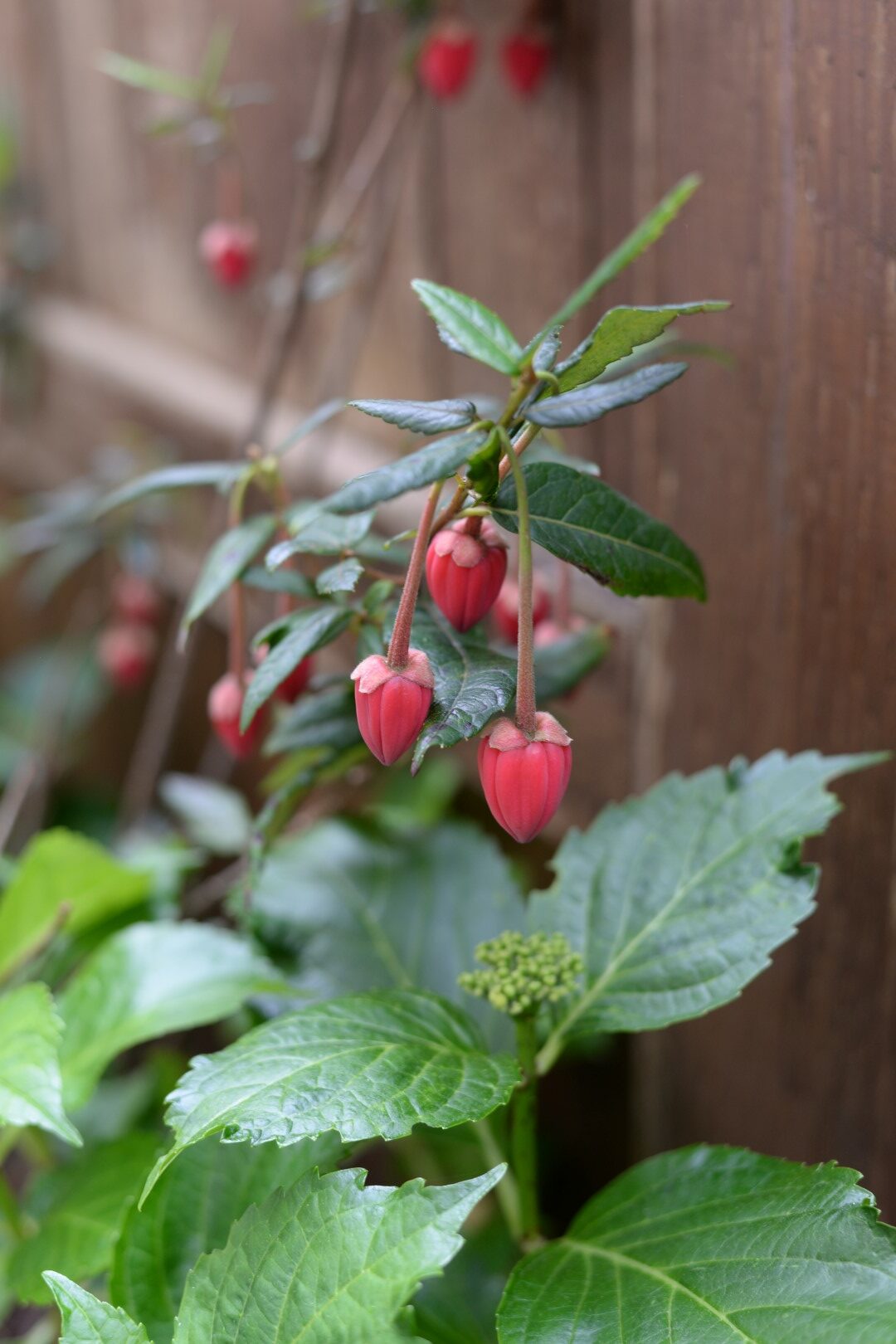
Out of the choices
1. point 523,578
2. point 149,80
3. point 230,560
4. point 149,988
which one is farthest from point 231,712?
point 149,80

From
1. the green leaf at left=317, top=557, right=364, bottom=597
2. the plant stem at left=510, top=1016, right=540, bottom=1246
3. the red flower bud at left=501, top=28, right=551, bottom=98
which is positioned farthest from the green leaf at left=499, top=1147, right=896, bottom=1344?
the red flower bud at left=501, top=28, right=551, bottom=98

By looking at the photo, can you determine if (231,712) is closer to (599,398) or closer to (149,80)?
(599,398)

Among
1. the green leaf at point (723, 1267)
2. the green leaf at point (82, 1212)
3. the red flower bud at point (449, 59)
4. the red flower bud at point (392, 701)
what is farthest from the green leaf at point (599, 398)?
the red flower bud at point (449, 59)

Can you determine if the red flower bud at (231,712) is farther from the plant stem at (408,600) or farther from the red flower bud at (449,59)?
the red flower bud at (449,59)

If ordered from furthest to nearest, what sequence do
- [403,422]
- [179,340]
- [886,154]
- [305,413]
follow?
[179,340] → [305,413] → [886,154] → [403,422]

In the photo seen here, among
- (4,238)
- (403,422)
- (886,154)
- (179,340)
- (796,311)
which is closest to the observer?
(403,422)

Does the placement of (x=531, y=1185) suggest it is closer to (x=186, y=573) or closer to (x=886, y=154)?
(x=886, y=154)

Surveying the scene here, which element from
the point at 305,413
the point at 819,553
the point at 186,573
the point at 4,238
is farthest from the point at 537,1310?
the point at 4,238

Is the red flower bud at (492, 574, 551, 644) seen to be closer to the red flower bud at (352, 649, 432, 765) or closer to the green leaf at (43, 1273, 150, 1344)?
the red flower bud at (352, 649, 432, 765)
